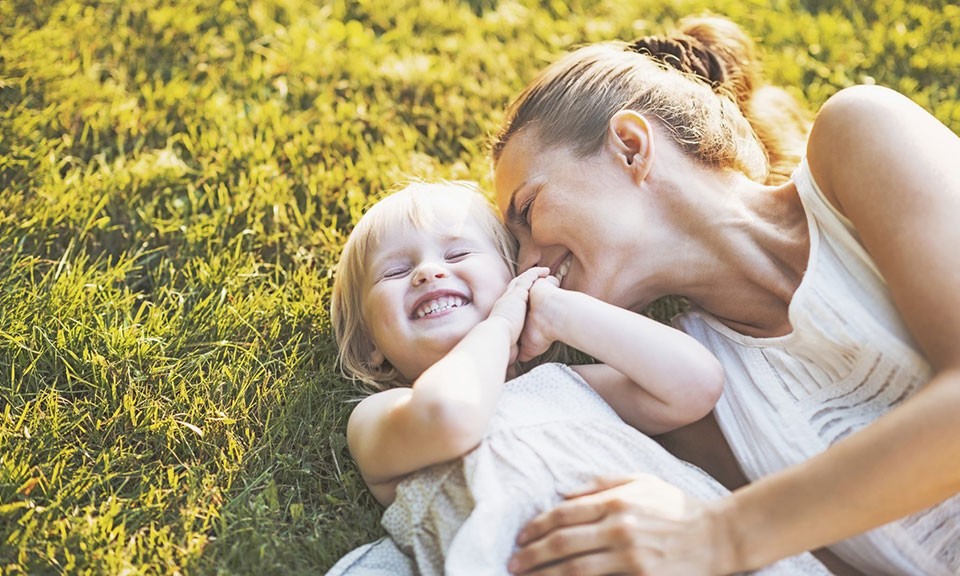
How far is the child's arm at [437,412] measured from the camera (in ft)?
7.55

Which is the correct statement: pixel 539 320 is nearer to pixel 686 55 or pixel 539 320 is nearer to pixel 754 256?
pixel 754 256

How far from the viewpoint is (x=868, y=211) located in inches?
93.9

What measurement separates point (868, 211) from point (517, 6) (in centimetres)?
266

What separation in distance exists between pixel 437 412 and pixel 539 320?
509 millimetres

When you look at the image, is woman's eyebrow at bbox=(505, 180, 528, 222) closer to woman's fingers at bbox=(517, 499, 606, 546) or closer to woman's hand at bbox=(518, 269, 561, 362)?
woman's hand at bbox=(518, 269, 561, 362)

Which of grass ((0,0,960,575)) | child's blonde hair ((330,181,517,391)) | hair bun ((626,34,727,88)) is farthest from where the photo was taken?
hair bun ((626,34,727,88))

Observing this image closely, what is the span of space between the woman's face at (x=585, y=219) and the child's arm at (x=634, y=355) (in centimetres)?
16

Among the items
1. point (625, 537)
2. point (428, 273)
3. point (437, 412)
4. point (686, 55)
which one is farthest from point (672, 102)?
point (625, 537)

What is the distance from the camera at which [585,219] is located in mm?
2742

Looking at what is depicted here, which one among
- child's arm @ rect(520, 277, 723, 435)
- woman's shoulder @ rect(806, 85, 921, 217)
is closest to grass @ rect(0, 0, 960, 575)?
child's arm @ rect(520, 277, 723, 435)

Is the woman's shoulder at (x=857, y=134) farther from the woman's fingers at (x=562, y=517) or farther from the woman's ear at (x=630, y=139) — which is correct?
the woman's fingers at (x=562, y=517)

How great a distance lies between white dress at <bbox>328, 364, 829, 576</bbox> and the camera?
2.29 metres

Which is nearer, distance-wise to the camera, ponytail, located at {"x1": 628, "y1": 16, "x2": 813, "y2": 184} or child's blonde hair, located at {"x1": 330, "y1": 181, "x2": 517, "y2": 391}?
child's blonde hair, located at {"x1": 330, "y1": 181, "x2": 517, "y2": 391}

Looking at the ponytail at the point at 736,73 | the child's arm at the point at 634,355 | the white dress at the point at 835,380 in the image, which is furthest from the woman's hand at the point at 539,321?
the ponytail at the point at 736,73
